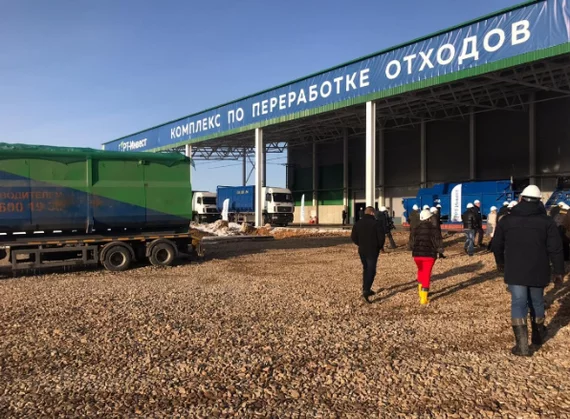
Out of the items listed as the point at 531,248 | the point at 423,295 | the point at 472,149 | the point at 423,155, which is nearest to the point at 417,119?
the point at 423,155

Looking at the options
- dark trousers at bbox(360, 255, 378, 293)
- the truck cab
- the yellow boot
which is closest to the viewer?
the yellow boot

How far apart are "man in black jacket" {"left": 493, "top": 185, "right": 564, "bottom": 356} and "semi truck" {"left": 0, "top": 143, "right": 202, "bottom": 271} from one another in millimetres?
9822

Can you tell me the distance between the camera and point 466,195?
2420 centimetres

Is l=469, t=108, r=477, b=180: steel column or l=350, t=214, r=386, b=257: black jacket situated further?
l=469, t=108, r=477, b=180: steel column

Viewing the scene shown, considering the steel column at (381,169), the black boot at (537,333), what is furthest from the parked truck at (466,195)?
the black boot at (537,333)

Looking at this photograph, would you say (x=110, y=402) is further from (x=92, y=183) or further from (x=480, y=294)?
(x=92, y=183)

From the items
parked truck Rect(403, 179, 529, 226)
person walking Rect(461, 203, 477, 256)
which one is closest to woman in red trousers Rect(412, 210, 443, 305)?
person walking Rect(461, 203, 477, 256)

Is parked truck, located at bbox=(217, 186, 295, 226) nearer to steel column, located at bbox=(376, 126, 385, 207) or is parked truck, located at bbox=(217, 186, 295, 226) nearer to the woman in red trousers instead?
steel column, located at bbox=(376, 126, 385, 207)

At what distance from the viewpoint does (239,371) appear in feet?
16.0

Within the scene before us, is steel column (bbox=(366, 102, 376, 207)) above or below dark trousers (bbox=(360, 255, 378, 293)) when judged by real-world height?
above

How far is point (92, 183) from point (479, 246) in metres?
12.7

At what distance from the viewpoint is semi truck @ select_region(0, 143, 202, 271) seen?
38.3 feet

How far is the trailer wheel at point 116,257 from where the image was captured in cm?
1244

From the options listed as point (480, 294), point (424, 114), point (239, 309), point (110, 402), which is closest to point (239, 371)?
point (110, 402)
